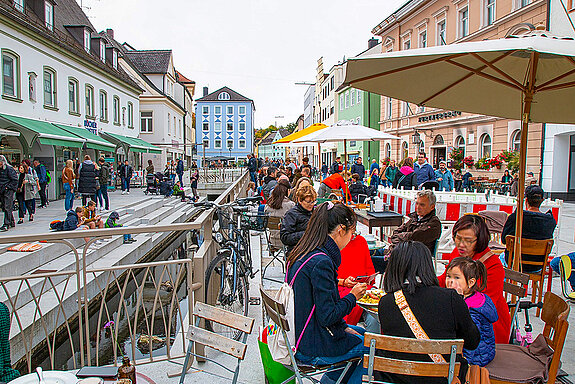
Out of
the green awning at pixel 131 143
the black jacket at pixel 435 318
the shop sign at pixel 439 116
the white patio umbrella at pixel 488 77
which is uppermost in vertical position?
the shop sign at pixel 439 116

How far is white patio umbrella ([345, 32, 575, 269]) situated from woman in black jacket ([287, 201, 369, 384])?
1556 mm

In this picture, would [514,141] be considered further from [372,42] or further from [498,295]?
[372,42]

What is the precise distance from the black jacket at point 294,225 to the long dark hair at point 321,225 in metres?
2.05

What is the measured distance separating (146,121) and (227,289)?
3941 centimetres

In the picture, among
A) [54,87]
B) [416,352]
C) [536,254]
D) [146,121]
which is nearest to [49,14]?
[54,87]

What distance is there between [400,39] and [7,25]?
24.6 meters

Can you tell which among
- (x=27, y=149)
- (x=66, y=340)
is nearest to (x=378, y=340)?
(x=66, y=340)

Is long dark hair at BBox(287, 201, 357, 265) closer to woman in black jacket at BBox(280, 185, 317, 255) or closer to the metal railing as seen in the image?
the metal railing

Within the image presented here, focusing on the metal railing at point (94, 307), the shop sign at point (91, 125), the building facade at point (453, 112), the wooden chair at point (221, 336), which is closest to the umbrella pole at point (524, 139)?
the wooden chair at point (221, 336)

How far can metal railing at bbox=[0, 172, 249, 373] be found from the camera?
3.74 metres

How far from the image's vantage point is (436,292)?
8.41ft

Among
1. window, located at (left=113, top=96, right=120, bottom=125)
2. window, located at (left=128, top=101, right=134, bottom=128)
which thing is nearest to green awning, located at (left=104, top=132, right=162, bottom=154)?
window, located at (left=113, top=96, right=120, bottom=125)

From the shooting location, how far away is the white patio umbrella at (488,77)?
345 centimetres

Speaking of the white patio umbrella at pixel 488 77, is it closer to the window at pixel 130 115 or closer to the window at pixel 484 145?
the window at pixel 484 145
